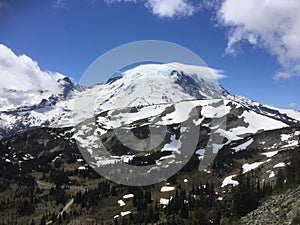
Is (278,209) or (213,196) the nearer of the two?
(278,209)

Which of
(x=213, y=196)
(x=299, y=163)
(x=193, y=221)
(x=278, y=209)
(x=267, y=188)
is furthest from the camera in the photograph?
(x=213, y=196)

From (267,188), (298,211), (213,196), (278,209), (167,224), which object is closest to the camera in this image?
(298,211)

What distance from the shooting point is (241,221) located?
7575cm

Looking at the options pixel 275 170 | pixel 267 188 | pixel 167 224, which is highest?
pixel 275 170

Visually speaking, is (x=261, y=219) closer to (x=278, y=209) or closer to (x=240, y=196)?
(x=278, y=209)

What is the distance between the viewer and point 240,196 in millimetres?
92438

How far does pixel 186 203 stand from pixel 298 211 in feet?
445

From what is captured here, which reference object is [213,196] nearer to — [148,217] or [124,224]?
[148,217]

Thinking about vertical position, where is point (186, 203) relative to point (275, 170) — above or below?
below

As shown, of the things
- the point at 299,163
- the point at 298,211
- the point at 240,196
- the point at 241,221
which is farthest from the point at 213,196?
the point at 298,211

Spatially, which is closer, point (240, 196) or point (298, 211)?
point (298, 211)

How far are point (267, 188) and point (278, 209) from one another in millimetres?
73576

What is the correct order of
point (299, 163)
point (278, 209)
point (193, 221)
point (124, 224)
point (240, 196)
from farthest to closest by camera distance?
point (124, 224)
point (299, 163)
point (193, 221)
point (240, 196)
point (278, 209)

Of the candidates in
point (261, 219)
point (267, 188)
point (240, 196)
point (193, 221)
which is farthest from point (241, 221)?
point (267, 188)
